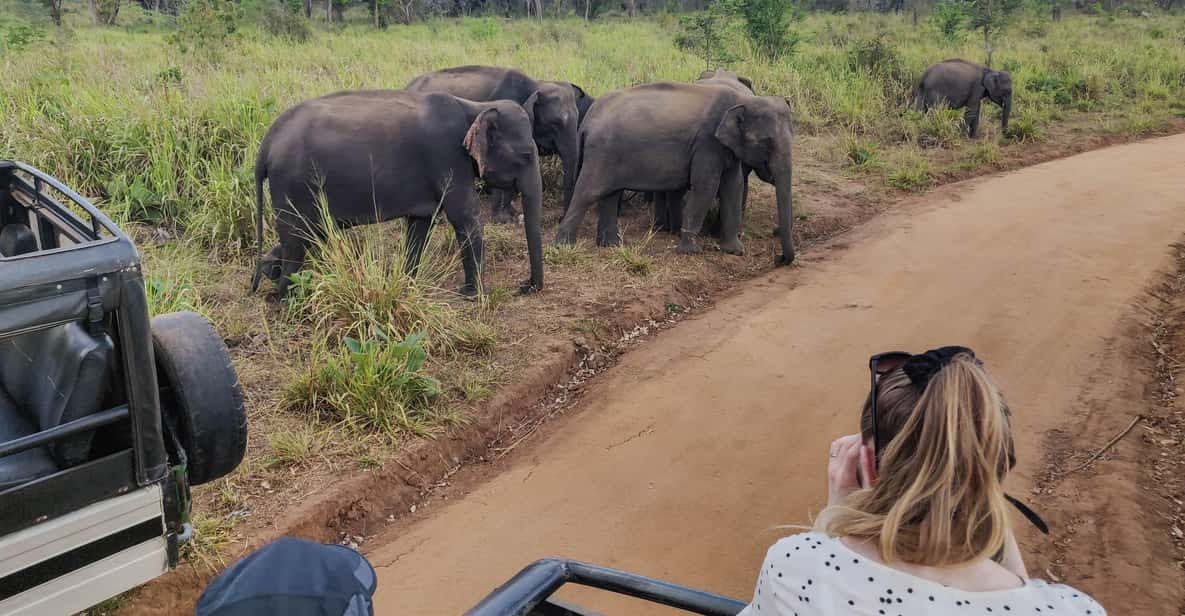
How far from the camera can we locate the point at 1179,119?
15.0m

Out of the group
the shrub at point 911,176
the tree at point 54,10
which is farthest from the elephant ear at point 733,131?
the tree at point 54,10

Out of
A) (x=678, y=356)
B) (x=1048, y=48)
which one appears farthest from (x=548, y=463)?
(x=1048, y=48)

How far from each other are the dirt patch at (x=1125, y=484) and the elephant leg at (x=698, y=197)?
3405 millimetres

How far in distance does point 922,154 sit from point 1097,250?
13.8 ft

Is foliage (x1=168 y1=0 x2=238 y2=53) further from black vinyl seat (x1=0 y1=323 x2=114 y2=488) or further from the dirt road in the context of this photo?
black vinyl seat (x1=0 y1=323 x2=114 y2=488)

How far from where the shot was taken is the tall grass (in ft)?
24.5

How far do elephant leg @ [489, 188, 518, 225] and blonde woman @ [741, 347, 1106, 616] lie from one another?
741cm

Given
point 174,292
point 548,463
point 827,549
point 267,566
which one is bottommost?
point 548,463

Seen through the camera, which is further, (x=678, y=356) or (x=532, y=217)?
(x=532, y=217)

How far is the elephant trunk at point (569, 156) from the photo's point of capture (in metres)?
9.01

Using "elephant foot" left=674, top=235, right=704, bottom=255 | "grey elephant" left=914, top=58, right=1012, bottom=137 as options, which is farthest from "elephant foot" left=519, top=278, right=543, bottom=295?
"grey elephant" left=914, top=58, right=1012, bottom=137

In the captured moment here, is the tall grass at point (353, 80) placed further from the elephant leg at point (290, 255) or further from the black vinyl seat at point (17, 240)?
the black vinyl seat at point (17, 240)

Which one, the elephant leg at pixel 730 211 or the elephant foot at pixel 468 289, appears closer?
the elephant foot at pixel 468 289

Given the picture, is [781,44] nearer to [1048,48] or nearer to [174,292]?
[1048,48]
